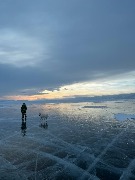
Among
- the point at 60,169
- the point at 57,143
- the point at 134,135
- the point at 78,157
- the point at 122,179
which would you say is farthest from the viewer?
the point at 134,135

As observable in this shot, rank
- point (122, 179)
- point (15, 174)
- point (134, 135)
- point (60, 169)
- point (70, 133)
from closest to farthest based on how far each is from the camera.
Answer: point (122, 179) < point (15, 174) < point (60, 169) < point (134, 135) < point (70, 133)

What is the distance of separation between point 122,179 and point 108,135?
9278 mm

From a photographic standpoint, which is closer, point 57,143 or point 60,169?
point 60,169

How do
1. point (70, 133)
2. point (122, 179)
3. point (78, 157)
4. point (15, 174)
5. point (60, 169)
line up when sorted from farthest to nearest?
point (70, 133), point (78, 157), point (60, 169), point (15, 174), point (122, 179)

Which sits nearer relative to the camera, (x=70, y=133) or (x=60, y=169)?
(x=60, y=169)

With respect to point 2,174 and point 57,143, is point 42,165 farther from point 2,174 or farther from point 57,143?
point 57,143

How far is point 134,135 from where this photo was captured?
18562 millimetres

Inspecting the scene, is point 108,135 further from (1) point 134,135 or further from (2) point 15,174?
(2) point 15,174

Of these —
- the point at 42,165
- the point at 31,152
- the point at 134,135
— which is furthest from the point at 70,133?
the point at 42,165

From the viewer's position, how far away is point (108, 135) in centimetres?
1894

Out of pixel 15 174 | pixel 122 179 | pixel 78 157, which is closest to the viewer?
pixel 122 179

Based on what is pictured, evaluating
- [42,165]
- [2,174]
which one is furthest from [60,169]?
[2,174]

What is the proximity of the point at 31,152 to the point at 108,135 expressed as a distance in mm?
7494

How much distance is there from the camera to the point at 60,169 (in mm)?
11031
